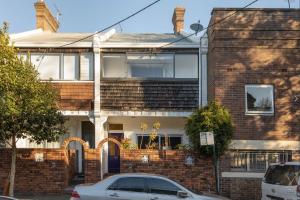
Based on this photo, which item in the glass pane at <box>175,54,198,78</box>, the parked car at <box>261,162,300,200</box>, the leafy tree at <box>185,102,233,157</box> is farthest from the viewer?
the glass pane at <box>175,54,198,78</box>

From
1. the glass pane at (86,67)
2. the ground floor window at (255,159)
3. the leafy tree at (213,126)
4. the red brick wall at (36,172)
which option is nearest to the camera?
the leafy tree at (213,126)

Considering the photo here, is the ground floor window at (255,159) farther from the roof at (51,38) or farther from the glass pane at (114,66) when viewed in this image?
the roof at (51,38)

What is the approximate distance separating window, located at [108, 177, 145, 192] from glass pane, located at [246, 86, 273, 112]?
783 cm

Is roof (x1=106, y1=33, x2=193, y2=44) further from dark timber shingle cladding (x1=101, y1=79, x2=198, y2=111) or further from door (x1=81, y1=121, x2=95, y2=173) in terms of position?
door (x1=81, y1=121, x2=95, y2=173)

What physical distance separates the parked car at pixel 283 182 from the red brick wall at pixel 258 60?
5.65m

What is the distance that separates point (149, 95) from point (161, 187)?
8.80 m

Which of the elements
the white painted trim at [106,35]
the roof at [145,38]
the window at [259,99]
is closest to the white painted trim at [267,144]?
the window at [259,99]

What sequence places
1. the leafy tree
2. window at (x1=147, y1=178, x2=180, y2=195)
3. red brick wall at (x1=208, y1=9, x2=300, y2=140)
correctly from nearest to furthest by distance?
window at (x1=147, y1=178, x2=180, y2=195)
the leafy tree
red brick wall at (x1=208, y1=9, x2=300, y2=140)

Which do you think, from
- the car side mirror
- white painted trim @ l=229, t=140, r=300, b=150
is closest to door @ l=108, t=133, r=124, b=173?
white painted trim @ l=229, t=140, r=300, b=150

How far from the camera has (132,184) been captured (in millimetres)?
13344

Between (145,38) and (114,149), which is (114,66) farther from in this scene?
(114,149)

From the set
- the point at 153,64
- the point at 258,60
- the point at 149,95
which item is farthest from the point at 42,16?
the point at 258,60

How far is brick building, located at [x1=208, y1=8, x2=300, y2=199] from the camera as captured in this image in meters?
19.5

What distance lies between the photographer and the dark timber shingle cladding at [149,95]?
21.8 metres
